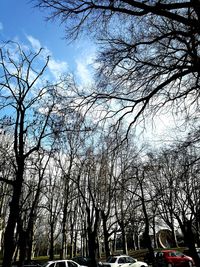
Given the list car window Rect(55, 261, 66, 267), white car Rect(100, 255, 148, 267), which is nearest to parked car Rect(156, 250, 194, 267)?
white car Rect(100, 255, 148, 267)

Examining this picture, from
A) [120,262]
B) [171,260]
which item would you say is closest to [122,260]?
[120,262]

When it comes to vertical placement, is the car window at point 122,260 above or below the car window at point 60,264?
Answer: above

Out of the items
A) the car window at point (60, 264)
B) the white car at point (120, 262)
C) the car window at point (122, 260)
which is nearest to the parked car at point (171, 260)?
the white car at point (120, 262)

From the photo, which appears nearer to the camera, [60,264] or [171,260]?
[60,264]

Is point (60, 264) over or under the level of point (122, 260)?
under

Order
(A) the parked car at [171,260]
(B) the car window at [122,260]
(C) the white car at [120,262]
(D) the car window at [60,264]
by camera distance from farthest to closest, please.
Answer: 1. (A) the parked car at [171,260]
2. (B) the car window at [122,260]
3. (C) the white car at [120,262]
4. (D) the car window at [60,264]

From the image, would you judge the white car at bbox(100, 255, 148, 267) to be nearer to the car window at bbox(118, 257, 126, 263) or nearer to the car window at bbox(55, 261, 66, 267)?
the car window at bbox(118, 257, 126, 263)

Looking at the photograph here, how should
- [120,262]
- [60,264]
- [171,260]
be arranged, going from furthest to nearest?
[171,260], [120,262], [60,264]

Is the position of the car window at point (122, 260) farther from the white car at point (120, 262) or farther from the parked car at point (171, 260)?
the parked car at point (171, 260)

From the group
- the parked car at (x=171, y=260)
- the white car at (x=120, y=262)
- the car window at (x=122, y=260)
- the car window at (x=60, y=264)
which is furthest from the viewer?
the parked car at (x=171, y=260)

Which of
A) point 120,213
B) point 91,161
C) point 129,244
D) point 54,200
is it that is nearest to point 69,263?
point 91,161

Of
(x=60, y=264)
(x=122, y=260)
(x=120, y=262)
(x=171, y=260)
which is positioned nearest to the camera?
(x=60, y=264)

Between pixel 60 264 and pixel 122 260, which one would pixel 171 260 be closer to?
pixel 122 260

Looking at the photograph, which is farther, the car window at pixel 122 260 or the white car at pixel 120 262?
the car window at pixel 122 260
